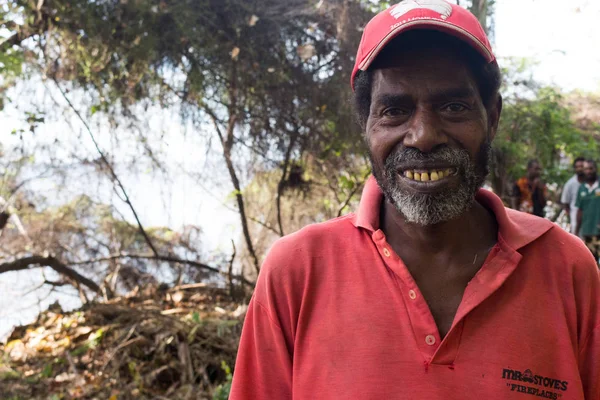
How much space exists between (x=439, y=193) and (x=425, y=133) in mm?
166

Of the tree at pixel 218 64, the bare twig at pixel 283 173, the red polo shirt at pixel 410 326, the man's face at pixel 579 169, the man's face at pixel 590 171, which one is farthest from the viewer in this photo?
the man's face at pixel 579 169

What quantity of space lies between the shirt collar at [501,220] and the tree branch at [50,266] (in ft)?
15.8

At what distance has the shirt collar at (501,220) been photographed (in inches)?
57.4

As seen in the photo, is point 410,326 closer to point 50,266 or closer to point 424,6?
point 424,6

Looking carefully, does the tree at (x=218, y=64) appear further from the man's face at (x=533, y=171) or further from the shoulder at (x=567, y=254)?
the shoulder at (x=567, y=254)

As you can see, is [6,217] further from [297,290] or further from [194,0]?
[297,290]


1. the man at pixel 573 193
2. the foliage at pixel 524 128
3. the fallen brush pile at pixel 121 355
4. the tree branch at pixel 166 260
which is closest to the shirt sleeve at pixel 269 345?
the fallen brush pile at pixel 121 355

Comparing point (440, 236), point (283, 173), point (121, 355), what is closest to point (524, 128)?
point (283, 173)

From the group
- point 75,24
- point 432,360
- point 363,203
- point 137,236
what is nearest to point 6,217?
point 137,236

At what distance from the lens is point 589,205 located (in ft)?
24.1

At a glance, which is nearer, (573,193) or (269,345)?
(269,345)

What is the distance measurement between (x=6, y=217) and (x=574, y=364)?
18.4 feet

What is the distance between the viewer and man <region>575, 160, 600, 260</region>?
23.9ft

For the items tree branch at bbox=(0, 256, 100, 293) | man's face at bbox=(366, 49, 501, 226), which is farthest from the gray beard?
tree branch at bbox=(0, 256, 100, 293)
